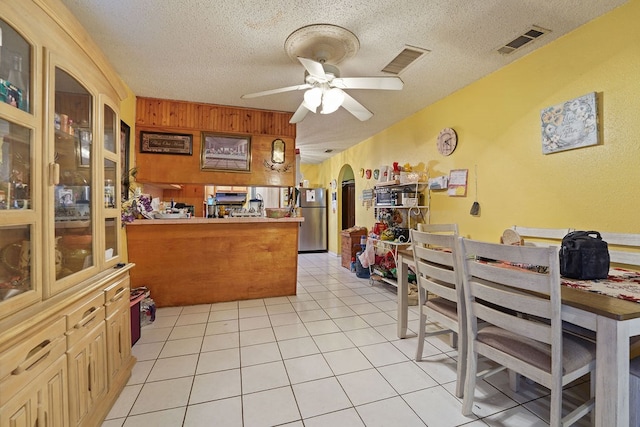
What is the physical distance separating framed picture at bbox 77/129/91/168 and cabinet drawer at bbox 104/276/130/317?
2.36ft

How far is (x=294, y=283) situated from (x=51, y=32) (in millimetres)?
3090

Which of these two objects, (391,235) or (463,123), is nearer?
(463,123)

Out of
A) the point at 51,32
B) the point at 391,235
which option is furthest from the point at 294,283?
the point at 51,32

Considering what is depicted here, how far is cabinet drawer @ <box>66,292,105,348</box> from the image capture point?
1.22m

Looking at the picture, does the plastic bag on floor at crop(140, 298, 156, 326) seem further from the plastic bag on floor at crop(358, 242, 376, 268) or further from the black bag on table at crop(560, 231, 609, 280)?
the black bag on table at crop(560, 231, 609, 280)

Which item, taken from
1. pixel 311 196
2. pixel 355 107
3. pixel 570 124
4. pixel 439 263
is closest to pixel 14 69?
pixel 355 107

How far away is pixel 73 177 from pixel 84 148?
0.18 m

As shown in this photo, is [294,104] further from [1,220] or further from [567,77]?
[1,220]

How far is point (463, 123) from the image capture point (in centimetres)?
300

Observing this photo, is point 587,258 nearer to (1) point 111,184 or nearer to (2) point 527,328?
(2) point 527,328

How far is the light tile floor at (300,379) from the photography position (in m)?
1.51

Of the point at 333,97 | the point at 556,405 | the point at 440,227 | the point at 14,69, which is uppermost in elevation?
the point at 333,97

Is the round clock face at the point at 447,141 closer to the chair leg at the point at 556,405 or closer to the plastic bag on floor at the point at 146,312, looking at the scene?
the chair leg at the point at 556,405

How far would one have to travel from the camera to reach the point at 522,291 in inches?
53.0
